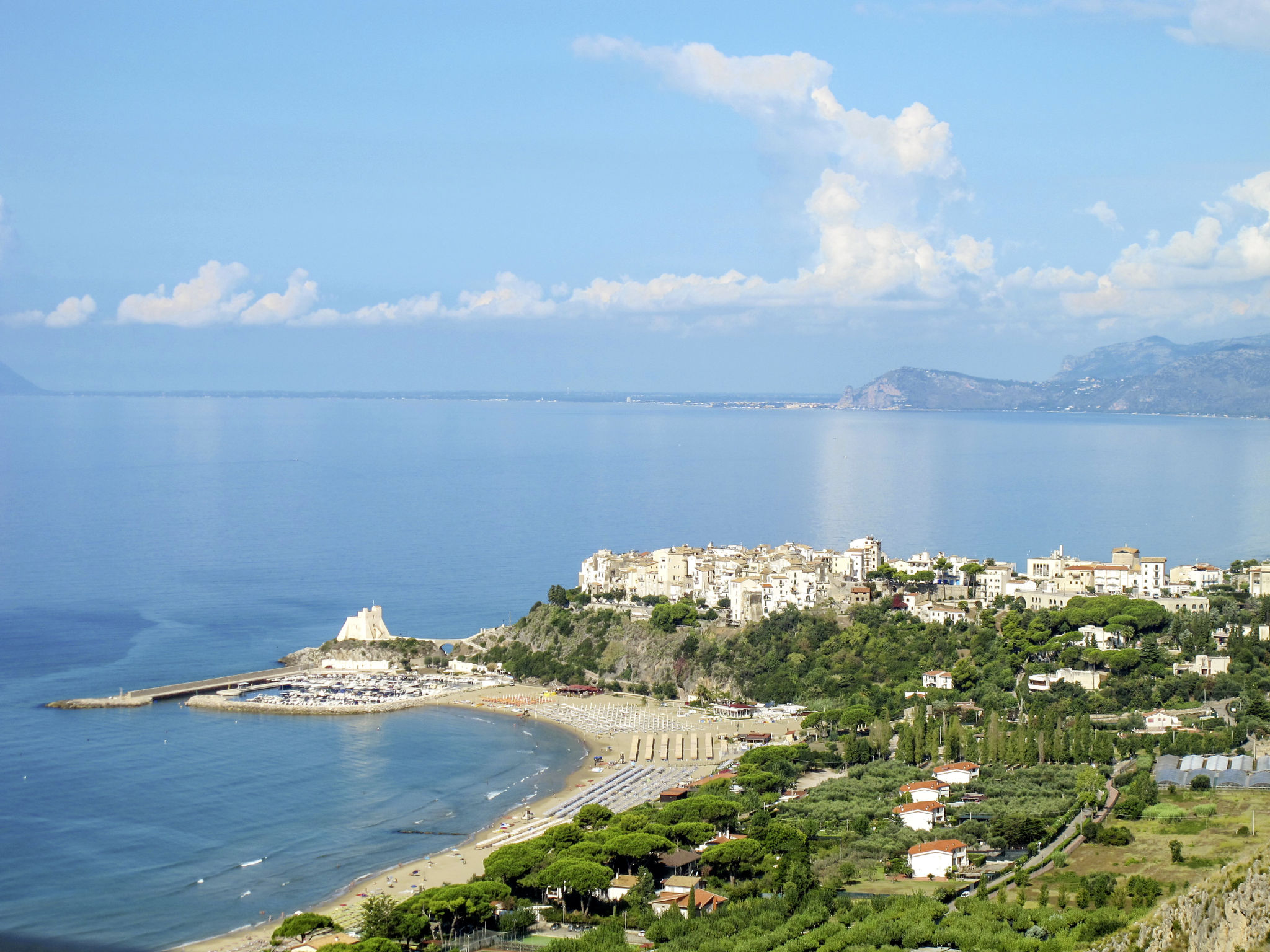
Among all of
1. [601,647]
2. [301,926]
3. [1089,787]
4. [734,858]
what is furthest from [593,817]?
[601,647]

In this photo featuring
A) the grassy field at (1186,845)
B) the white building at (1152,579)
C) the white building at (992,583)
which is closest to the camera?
the grassy field at (1186,845)

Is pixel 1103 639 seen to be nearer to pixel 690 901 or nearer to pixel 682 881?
pixel 682 881

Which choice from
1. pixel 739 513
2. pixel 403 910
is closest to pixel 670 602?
pixel 403 910

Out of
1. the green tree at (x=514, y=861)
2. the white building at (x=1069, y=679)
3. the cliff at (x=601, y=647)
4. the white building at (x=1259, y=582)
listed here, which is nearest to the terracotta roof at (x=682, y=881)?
the green tree at (x=514, y=861)

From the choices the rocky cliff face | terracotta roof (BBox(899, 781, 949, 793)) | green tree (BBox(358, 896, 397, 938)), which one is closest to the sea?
green tree (BBox(358, 896, 397, 938))

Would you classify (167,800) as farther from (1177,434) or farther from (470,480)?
(1177,434)

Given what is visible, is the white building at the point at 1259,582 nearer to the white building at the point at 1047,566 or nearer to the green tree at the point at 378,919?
the white building at the point at 1047,566
